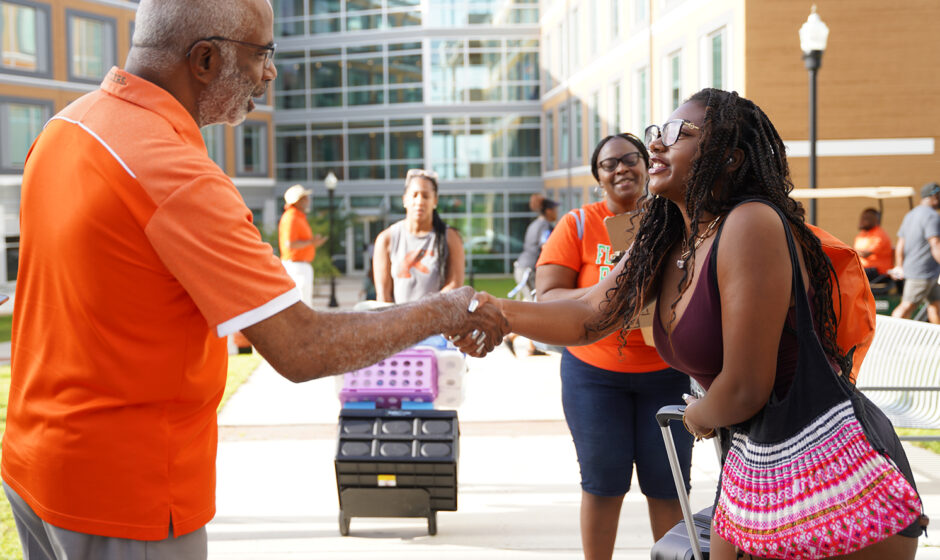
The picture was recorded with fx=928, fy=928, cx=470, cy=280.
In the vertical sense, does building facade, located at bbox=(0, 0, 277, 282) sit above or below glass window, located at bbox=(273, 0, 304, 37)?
below

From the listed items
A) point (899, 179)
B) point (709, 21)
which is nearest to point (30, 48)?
point (709, 21)

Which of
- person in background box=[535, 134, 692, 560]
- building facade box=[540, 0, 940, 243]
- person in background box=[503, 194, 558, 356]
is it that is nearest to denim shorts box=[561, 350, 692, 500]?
person in background box=[535, 134, 692, 560]

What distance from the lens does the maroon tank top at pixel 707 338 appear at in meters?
2.19

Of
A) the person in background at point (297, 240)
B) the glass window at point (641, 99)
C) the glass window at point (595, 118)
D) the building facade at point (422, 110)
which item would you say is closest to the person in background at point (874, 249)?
the person in background at point (297, 240)

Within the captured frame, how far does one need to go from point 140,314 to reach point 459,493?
4.25m

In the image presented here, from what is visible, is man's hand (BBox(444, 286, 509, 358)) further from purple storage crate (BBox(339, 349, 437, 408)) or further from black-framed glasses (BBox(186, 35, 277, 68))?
purple storage crate (BBox(339, 349, 437, 408))

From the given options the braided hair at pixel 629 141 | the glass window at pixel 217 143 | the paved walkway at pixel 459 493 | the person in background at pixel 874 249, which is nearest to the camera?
the braided hair at pixel 629 141

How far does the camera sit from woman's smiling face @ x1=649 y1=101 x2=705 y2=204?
2.40 metres

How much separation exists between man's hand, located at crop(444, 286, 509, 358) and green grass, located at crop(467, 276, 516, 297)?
23205mm

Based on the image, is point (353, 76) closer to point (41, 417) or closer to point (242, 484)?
point (242, 484)

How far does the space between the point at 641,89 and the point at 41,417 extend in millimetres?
22094

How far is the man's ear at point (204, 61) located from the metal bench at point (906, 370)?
15.6 feet

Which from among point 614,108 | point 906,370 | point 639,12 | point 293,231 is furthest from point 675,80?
point 906,370

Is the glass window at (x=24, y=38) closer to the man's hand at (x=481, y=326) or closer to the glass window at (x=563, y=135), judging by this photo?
the glass window at (x=563, y=135)
